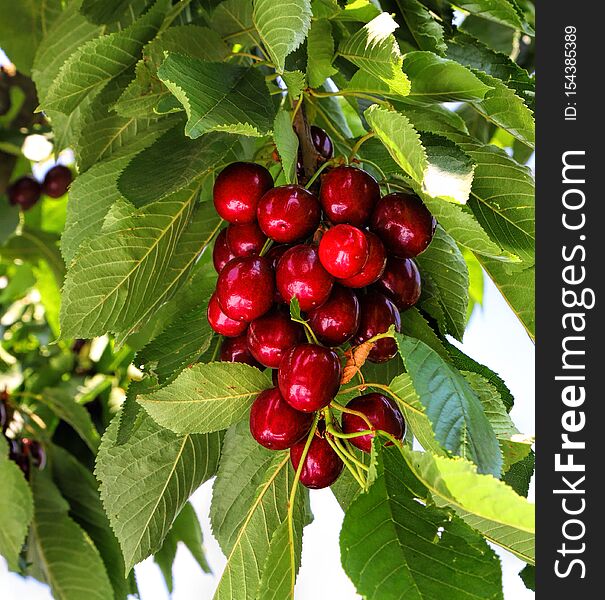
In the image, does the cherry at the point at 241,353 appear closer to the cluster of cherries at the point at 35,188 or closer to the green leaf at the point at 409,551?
the green leaf at the point at 409,551

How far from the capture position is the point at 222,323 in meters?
0.44

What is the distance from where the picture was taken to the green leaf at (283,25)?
1.30 feet

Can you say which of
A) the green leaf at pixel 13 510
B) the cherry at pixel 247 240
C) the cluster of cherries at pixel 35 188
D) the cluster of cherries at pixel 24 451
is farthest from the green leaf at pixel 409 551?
the cluster of cherries at pixel 35 188

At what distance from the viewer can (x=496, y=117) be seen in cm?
44

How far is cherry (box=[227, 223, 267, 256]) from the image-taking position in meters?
0.45

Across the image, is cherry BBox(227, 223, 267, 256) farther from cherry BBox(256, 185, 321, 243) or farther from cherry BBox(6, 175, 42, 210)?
cherry BBox(6, 175, 42, 210)

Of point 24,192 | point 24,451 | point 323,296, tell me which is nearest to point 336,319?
point 323,296

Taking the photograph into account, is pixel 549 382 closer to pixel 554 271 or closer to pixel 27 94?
pixel 554 271

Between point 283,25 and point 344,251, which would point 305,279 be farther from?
point 283,25

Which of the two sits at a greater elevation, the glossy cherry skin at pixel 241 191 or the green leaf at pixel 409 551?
the glossy cherry skin at pixel 241 191

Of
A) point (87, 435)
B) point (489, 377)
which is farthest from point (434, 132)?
point (87, 435)

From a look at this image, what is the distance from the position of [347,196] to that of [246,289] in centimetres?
7

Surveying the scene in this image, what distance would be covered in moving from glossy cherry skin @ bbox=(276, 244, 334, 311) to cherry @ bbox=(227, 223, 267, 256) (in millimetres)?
47

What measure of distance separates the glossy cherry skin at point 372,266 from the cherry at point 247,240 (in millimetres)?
62
